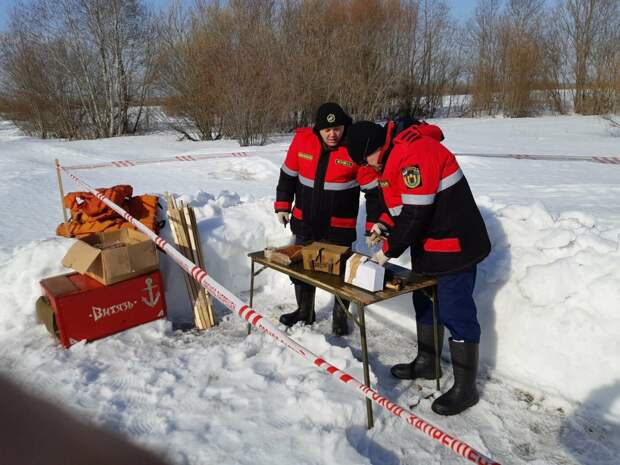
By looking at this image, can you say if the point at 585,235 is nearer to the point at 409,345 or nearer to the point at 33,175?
the point at 409,345

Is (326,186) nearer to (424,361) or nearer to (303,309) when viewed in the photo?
(303,309)

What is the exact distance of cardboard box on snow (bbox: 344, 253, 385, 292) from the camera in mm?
2625

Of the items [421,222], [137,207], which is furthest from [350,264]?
[137,207]

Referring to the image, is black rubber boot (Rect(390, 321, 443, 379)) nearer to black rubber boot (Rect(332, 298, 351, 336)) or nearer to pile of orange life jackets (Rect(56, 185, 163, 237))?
black rubber boot (Rect(332, 298, 351, 336))

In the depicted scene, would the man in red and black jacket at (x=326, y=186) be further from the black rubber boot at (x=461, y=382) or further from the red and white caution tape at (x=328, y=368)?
the black rubber boot at (x=461, y=382)

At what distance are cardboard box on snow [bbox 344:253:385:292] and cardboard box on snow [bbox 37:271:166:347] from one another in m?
1.75

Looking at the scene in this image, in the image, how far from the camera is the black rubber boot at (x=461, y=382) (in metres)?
2.78

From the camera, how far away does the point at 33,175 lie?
352 inches

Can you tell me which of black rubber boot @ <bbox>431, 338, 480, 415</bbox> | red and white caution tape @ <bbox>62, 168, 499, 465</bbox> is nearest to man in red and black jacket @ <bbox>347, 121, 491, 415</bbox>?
A: black rubber boot @ <bbox>431, 338, 480, 415</bbox>

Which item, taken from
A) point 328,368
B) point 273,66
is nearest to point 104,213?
point 328,368

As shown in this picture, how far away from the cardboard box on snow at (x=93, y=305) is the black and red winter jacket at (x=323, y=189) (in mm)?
1275

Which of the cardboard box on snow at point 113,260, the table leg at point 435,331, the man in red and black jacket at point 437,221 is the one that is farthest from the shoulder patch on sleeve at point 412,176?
the cardboard box on snow at point 113,260

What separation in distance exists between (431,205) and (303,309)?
1808mm

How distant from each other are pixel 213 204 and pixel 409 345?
258 cm
